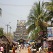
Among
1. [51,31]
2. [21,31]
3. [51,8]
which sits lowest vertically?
[21,31]

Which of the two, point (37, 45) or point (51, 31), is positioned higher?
point (51, 31)

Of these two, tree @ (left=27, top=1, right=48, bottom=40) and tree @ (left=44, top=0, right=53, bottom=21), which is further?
tree @ (left=27, top=1, right=48, bottom=40)

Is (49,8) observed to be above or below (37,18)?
above

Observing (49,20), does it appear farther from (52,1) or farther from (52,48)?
(52,48)

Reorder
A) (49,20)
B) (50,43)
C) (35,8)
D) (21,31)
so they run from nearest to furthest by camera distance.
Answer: (50,43), (49,20), (35,8), (21,31)

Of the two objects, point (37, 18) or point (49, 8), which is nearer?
point (49, 8)

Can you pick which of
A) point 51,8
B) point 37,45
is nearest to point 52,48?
point 51,8

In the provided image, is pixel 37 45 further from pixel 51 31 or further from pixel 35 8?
pixel 51 31

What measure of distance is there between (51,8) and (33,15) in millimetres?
10136

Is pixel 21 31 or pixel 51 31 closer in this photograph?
pixel 51 31

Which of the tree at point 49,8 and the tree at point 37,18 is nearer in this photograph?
the tree at point 49,8

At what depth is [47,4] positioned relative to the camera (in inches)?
1257

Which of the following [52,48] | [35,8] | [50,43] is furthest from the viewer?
[35,8]

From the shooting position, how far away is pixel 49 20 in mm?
34156
